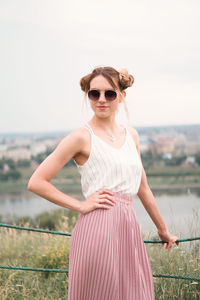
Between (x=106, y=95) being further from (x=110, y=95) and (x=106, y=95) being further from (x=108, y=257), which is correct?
(x=108, y=257)

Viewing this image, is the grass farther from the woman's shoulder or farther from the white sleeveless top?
the woman's shoulder

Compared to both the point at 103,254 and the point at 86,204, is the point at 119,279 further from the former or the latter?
the point at 86,204

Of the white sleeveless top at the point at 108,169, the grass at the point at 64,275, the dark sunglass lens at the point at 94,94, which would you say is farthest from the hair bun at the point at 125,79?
the grass at the point at 64,275

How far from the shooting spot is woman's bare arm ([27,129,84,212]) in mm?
1805

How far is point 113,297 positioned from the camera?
5.89 feet

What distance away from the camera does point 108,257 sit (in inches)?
69.6

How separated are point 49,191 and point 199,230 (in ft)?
5.36

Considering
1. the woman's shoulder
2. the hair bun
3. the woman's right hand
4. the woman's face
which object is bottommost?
the woman's right hand

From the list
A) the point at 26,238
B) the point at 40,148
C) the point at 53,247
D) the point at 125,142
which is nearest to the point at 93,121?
the point at 125,142

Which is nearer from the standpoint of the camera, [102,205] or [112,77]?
[102,205]

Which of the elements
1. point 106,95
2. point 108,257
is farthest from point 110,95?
point 108,257

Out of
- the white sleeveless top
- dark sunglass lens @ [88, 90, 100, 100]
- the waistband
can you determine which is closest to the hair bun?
dark sunglass lens @ [88, 90, 100, 100]

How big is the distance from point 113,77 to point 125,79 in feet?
0.21

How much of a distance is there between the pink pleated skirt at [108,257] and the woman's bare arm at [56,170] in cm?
12
